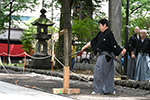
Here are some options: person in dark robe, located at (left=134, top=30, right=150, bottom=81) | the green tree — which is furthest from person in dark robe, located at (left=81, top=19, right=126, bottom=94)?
the green tree

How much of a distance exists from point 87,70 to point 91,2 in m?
6.15

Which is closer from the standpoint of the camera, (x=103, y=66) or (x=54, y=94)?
(x=54, y=94)

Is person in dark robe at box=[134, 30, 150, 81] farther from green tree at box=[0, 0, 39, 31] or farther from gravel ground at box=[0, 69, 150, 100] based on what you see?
green tree at box=[0, 0, 39, 31]

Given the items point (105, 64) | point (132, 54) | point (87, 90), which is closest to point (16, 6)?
point (132, 54)

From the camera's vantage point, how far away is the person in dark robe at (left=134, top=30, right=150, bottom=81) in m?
11.9

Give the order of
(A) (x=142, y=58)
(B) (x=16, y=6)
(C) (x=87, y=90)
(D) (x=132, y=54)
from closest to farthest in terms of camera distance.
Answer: (C) (x=87, y=90) < (A) (x=142, y=58) < (D) (x=132, y=54) < (B) (x=16, y=6)

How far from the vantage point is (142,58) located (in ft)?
39.5

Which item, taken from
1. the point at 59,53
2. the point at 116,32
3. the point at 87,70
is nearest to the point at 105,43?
the point at 116,32

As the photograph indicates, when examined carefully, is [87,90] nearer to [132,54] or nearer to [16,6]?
[132,54]

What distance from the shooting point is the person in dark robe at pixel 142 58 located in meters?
11.9

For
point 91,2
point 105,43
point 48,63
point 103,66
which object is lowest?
point 48,63

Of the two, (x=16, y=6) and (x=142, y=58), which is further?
(x=16, y=6)

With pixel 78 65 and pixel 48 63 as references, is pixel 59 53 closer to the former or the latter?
pixel 48 63

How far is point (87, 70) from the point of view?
17.8m
